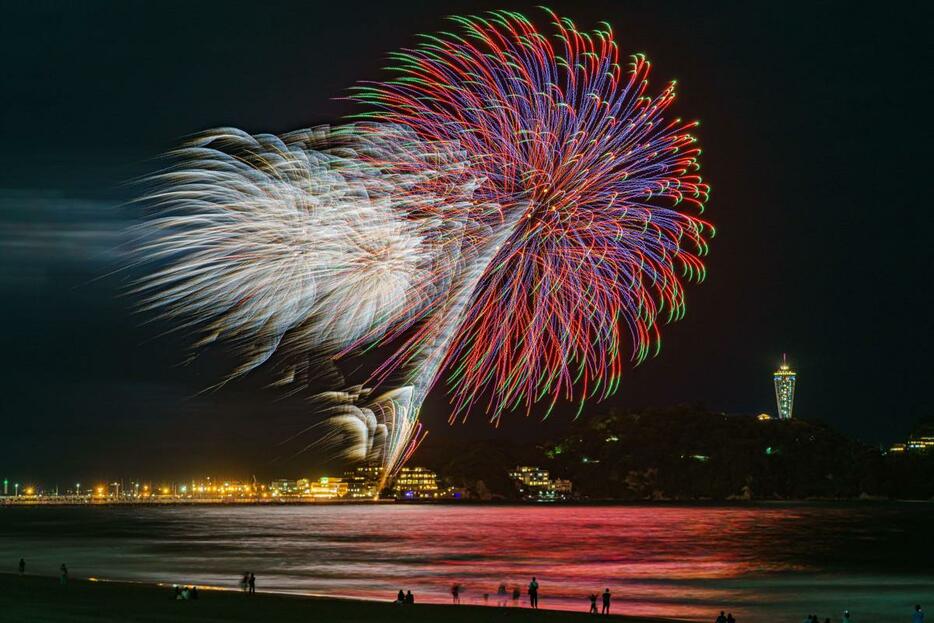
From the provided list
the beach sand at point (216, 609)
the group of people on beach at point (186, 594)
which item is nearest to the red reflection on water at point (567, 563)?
the beach sand at point (216, 609)

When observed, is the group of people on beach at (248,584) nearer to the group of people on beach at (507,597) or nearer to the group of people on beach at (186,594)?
the group of people on beach at (186,594)

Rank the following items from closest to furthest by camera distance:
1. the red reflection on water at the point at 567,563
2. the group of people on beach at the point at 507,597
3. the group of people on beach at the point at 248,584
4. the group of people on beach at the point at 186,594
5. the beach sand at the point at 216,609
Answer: the beach sand at the point at 216,609 < the group of people on beach at the point at 186,594 < the group of people on beach at the point at 507,597 < the group of people on beach at the point at 248,584 < the red reflection on water at the point at 567,563

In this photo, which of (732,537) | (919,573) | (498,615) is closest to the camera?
(498,615)

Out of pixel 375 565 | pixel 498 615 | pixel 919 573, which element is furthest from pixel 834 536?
pixel 498 615

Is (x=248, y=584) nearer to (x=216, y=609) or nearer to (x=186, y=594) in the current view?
(x=186, y=594)

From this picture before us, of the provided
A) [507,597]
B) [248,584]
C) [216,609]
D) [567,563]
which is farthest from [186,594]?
[567,563]

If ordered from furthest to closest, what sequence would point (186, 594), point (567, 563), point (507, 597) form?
point (567, 563), point (507, 597), point (186, 594)

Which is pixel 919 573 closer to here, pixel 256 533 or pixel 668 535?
pixel 668 535

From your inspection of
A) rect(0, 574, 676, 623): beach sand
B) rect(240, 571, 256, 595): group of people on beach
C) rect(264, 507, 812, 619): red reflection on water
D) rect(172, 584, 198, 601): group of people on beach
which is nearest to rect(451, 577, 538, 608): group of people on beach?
rect(264, 507, 812, 619): red reflection on water
